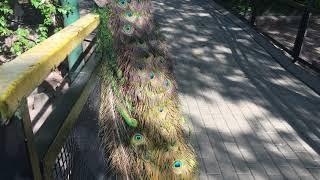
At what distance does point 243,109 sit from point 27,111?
13.4ft

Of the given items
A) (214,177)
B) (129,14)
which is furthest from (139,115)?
(214,177)

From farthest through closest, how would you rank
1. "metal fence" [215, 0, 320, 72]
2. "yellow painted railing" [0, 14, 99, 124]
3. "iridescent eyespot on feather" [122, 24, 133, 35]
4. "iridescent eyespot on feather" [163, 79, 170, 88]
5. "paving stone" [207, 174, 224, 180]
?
"metal fence" [215, 0, 320, 72] → "paving stone" [207, 174, 224, 180] → "iridescent eyespot on feather" [122, 24, 133, 35] → "iridescent eyespot on feather" [163, 79, 170, 88] → "yellow painted railing" [0, 14, 99, 124]

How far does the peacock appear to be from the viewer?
282 cm

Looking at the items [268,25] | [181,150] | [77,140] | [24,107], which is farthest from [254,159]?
[268,25]

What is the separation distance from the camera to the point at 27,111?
1.38 meters

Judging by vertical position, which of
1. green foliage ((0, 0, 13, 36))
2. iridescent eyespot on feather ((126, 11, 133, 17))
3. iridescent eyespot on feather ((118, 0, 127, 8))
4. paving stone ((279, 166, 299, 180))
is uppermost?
iridescent eyespot on feather ((118, 0, 127, 8))

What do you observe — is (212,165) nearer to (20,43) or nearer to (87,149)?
(87,149)

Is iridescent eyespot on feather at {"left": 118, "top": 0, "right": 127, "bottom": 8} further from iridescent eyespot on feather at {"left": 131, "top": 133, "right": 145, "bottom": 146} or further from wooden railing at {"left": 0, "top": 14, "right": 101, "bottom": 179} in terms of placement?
iridescent eyespot on feather at {"left": 131, "top": 133, "right": 145, "bottom": 146}

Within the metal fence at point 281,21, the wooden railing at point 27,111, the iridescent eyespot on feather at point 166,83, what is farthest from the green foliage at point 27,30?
the metal fence at point 281,21

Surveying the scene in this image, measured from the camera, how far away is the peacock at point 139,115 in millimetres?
2816

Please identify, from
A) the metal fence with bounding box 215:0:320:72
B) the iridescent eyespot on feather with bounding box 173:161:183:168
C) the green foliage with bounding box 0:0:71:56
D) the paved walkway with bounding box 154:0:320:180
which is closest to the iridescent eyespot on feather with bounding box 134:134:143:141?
the iridescent eyespot on feather with bounding box 173:161:183:168

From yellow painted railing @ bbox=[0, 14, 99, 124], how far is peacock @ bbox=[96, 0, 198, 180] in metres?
0.77

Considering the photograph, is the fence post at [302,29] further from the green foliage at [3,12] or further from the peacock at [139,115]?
the green foliage at [3,12]

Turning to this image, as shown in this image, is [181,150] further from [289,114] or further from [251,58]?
[251,58]
